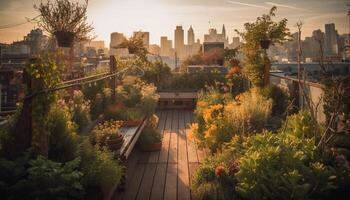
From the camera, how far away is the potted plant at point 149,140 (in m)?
5.29

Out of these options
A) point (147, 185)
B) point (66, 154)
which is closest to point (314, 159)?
point (147, 185)

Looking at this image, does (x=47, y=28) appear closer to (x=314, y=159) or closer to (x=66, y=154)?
(x=66, y=154)

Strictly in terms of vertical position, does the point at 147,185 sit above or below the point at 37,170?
below

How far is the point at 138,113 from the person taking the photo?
569 cm

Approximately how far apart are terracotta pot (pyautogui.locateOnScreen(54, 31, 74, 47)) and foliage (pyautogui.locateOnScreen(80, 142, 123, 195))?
6.61ft

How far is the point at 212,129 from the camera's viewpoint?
4578 mm

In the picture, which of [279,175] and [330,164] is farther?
[330,164]

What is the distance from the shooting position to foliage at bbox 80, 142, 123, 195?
270cm

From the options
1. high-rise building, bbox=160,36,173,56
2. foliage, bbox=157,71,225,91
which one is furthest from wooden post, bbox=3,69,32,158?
high-rise building, bbox=160,36,173,56

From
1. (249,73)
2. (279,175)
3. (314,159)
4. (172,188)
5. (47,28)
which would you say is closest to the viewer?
(279,175)

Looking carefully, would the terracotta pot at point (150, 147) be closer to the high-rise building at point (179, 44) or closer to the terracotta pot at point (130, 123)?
the terracotta pot at point (130, 123)

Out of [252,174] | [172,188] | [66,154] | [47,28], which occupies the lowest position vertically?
[172,188]

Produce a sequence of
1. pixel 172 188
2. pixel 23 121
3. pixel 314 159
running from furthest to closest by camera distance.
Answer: pixel 172 188 → pixel 314 159 → pixel 23 121

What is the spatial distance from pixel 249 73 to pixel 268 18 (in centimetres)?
149
